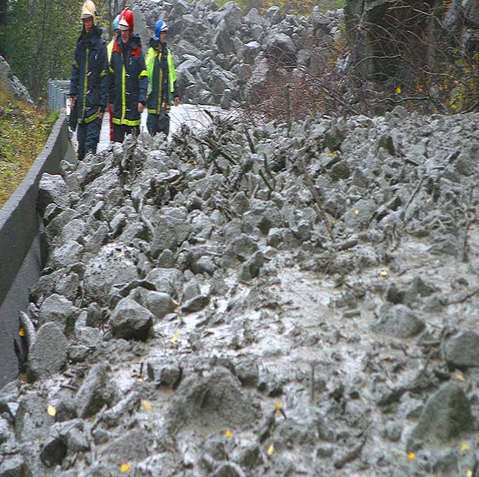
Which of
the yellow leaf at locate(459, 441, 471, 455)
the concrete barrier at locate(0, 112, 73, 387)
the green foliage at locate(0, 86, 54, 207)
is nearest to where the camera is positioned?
the yellow leaf at locate(459, 441, 471, 455)

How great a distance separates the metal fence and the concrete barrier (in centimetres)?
1382

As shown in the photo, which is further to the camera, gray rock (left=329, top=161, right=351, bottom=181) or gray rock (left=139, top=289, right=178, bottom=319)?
gray rock (left=329, top=161, right=351, bottom=181)

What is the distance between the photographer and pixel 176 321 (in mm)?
4695

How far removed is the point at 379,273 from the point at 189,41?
117ft

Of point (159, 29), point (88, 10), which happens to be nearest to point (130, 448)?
point (88, 10)

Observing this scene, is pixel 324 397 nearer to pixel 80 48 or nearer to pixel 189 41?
pixel 80 48

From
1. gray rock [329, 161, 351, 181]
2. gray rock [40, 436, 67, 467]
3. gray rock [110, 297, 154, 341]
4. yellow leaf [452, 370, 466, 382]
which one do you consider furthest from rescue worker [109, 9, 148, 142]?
yellow leaf [452, 370, 466, 382]

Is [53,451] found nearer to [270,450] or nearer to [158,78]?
[270,450]

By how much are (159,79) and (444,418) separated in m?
11.2

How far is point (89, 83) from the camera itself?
41.0ft

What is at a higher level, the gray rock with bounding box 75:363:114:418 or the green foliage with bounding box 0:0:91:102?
the green foliage with bounding box 0:0:91:102

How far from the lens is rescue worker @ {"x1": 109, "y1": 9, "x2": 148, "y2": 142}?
12508mm

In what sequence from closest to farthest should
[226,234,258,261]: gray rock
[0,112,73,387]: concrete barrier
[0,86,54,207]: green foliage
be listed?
[226,234,258,261]: gray rock
[0,112,73,387]: concrete barrier
[0,86,54,207]: green foliage

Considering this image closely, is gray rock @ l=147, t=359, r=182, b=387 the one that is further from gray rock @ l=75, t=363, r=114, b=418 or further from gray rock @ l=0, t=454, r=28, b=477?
gray rock @ l=0, t=454, r=28, b=477
